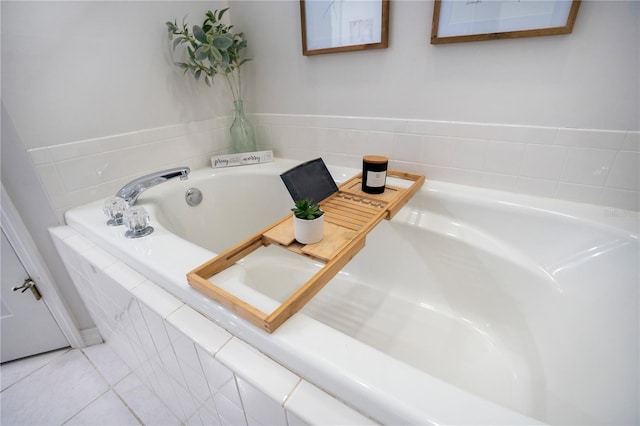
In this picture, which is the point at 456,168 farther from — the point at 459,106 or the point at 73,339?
the point at 73,339

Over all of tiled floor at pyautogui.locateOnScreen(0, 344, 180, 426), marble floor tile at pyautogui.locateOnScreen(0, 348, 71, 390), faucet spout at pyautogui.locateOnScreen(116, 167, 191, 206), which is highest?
faucet spout at pyautogui.locateOnScreen(116, 167, 191, 206)

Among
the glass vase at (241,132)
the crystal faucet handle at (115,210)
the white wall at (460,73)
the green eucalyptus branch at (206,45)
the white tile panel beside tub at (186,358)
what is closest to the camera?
the white tile panel beside tub at (186,358)

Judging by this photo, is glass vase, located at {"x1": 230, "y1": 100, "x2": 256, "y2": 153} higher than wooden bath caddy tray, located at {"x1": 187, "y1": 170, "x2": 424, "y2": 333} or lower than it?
higher

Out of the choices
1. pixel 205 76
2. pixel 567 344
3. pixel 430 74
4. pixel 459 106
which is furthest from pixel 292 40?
pixel 567 344

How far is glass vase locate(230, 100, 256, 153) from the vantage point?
1.39 meters

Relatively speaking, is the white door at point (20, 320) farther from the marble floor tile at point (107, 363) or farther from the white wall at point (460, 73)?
the white wall at point (460, 73)

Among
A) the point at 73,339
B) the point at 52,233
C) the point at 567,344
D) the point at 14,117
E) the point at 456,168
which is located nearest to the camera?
the point at 567,344

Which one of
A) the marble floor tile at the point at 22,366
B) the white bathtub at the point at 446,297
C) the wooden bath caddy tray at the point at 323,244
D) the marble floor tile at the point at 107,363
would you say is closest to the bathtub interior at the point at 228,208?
the white bathtub at the point at 446,297

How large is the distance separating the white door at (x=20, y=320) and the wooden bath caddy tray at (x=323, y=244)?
900 millimetres

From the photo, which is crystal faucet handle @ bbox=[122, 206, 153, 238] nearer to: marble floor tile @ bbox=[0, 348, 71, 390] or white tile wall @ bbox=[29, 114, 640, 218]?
white tile wall @ bbox=[29, 114, 640, 218]

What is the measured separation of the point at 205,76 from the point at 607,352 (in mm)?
1656

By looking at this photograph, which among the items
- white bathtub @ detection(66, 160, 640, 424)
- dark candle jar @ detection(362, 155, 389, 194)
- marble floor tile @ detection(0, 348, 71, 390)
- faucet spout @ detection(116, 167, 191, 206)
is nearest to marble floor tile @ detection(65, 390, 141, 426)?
marble floor tile @ detection(0, 348, 71, 390)

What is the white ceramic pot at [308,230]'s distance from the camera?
65 cm

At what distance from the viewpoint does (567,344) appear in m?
0.73
